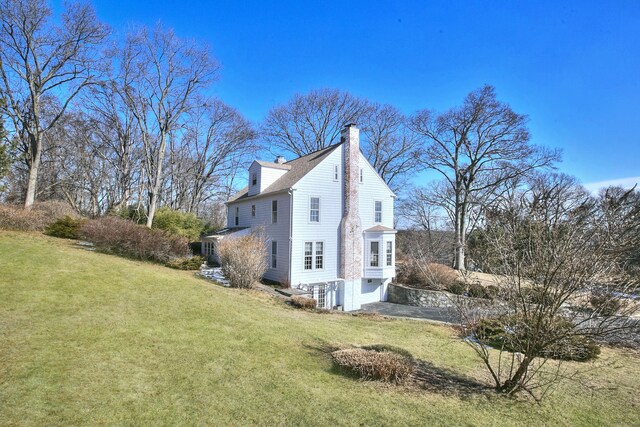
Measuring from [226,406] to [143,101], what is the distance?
26373 mm

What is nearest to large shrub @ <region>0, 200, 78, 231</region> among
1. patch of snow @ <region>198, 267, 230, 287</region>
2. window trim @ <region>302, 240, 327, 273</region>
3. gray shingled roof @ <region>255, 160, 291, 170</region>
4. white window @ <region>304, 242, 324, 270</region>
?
patch of snow @ <region>198, 267, 230, 287</region>

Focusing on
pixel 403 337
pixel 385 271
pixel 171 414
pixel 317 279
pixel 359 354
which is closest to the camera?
pixel 171 414

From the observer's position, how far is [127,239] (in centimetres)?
1614

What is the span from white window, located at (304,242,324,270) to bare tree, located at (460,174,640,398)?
12.9 m

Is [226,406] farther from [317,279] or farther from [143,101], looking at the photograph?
[143,101]

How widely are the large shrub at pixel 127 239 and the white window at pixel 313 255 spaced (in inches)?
302

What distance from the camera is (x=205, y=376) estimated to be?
5.37 meters

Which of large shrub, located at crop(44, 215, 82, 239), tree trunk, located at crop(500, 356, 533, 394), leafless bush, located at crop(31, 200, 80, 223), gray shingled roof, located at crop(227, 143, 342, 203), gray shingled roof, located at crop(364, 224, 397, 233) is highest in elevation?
gray shingled roof, located at crop(227, 143, 342, 203)

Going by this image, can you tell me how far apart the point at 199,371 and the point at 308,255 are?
12.8 metres

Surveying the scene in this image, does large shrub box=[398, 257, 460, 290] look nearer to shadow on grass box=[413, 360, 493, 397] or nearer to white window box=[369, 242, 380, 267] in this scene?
white window box=[369, 242, 380, 267]

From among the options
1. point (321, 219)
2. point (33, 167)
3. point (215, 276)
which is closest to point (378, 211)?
point (321, 219)

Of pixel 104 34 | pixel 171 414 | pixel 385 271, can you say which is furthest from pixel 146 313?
pixel 104 34

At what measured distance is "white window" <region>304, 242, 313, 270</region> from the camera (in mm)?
18188

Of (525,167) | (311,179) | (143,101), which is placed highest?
(143,101)
